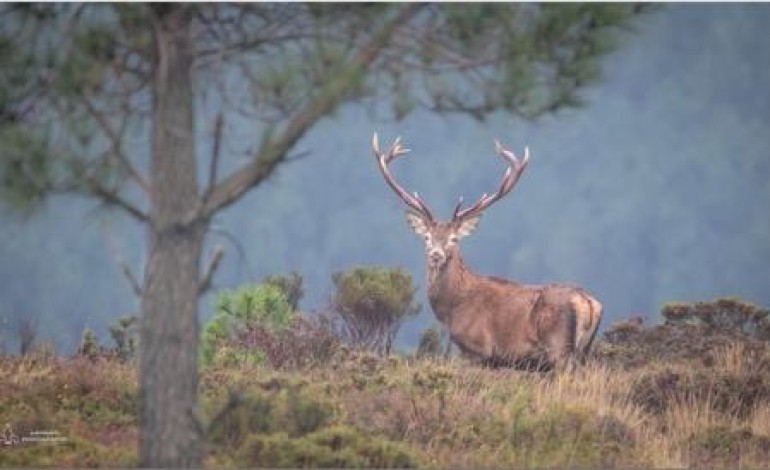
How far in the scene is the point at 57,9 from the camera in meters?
6.50

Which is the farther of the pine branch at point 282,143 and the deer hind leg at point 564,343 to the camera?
the deer hind leg at point 564,343

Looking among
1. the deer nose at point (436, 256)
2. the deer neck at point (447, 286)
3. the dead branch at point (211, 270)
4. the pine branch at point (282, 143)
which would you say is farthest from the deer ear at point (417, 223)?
the dead branch at point (211, 270)

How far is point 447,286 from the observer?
10.2 m

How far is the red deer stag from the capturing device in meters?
9.69

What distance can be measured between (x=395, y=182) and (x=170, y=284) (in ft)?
14.5

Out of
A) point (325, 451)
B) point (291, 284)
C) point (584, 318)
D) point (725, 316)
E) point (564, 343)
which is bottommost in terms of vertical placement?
point (325, 451)

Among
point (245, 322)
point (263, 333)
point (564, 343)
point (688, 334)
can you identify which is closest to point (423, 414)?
point (564, 343)

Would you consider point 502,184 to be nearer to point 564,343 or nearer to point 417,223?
point 417,223

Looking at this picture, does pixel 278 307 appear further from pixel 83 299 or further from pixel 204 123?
pixel 204 123

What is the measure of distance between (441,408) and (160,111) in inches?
97.9

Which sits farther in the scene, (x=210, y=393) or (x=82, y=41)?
(x=210, y=393)

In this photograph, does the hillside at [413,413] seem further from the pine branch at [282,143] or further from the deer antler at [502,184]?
the deer antler at [502,184]

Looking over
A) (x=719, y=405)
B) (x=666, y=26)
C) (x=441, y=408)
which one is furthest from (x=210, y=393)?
(x=666, y=26)

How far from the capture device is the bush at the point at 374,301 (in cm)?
1171
